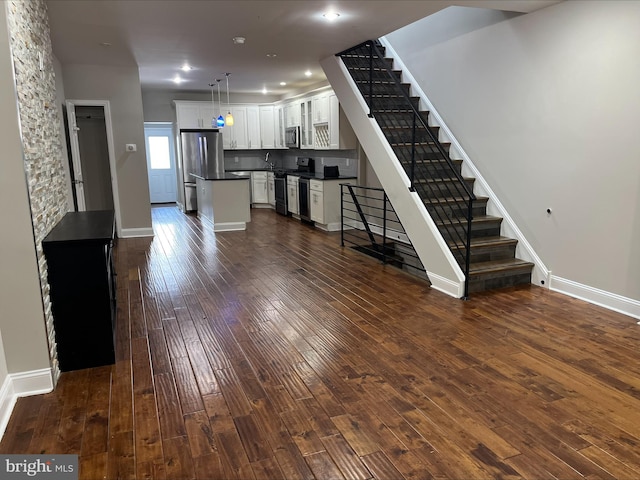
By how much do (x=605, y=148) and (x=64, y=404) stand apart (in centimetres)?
457

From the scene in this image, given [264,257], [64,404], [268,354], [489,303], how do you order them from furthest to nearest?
[264,257] → [489,303] → [268,354] → [64,404]

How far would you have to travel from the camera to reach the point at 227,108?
413 inches

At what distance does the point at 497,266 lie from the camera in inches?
183

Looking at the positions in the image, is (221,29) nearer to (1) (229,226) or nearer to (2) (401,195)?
(2) (401,195)

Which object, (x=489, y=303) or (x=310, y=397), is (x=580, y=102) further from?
(x=310, y=397)

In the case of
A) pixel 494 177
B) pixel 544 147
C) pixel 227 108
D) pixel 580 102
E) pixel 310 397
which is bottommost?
pixel 310 397

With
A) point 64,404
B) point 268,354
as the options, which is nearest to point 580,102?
point 268,354

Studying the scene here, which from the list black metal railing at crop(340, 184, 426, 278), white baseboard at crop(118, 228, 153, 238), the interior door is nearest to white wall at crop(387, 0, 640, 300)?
black metal railing at crop(340, 184, 426, 278)

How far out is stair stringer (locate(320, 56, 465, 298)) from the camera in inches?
178

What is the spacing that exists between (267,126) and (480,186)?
22.3 ft

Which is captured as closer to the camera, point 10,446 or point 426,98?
point 10,446

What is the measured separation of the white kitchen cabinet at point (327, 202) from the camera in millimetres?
7762

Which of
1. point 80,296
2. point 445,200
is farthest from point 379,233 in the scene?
point 80,296

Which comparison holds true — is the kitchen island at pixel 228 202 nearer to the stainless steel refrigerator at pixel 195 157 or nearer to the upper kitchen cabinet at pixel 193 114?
the stainless steel refrigerator at pixel 195 157
